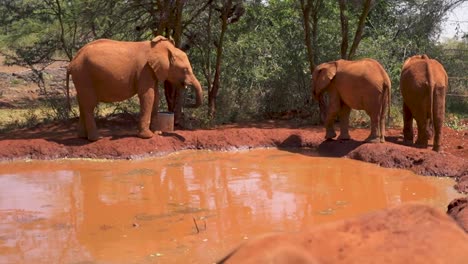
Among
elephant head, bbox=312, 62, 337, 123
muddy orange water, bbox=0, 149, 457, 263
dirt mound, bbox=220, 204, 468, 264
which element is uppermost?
elephant head, bbox=312, 62, 337, 123

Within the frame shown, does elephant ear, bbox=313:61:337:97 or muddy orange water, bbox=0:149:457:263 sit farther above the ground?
elephant ear, bbox=313:61:337:97

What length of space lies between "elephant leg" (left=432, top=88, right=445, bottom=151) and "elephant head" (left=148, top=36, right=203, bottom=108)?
4.83 meters

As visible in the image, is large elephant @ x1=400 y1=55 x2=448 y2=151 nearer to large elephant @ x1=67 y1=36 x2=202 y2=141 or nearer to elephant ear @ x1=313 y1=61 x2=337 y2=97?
elephant ear @ x1=313 y1=61 x2=337 y2=97

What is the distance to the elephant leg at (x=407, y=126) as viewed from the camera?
13.3 meters

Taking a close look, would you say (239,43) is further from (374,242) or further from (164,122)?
(374,242)

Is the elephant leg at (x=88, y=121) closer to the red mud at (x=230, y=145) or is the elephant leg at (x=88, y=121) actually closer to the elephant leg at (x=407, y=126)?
the red mud at (x=230, y=145)

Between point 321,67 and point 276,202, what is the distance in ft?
16.9

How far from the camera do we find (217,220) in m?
7.72

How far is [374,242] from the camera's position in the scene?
2.21 m

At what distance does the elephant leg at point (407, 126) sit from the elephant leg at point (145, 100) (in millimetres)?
5490

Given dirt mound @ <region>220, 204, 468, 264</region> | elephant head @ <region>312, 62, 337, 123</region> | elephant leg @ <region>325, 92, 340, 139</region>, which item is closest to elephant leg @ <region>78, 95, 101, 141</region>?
elephant head @ <region>312, 62, 337, 123</region>

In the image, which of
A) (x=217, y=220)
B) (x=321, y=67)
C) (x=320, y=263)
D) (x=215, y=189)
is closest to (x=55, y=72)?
(x=321, y=67)

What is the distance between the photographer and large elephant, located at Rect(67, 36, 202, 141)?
12.6 m

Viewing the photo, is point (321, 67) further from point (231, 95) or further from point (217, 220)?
point (217, 220)
